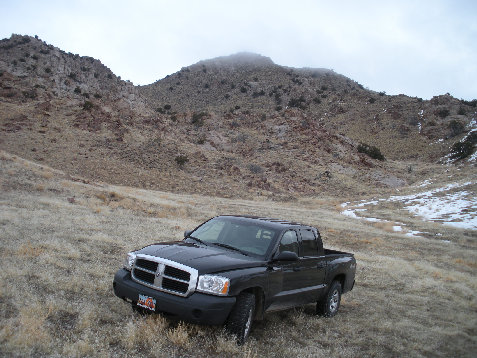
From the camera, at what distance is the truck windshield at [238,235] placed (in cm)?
613

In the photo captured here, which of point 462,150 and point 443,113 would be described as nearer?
point 462,150

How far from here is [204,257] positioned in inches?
213

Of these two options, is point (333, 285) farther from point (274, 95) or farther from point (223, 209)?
point (274, 95)

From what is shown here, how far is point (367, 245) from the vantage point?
18234mm

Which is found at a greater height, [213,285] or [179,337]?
[213,285]

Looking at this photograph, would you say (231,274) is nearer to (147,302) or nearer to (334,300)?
(147,302)

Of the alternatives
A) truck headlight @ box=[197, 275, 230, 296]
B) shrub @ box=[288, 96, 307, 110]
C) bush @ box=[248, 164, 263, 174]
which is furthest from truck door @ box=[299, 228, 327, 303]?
shrub @ box=[288, 96, 307, 110]

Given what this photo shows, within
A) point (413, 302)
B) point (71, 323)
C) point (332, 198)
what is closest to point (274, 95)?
point (332, 198)

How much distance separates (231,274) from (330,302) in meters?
3.22

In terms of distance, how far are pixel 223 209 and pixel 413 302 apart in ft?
51.8

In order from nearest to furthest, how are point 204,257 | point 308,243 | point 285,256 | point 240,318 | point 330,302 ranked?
point 240,318, point 204,257, point 285,256, point 308,243, point 330,302

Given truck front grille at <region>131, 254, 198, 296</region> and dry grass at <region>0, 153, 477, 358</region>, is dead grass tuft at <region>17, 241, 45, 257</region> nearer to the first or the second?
dry grass at <region>0, 153, 477, 358</region>

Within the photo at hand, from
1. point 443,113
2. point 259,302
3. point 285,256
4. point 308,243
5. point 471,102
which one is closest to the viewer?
point 259,302

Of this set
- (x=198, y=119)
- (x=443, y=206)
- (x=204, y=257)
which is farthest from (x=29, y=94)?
(x=204, y=257)
